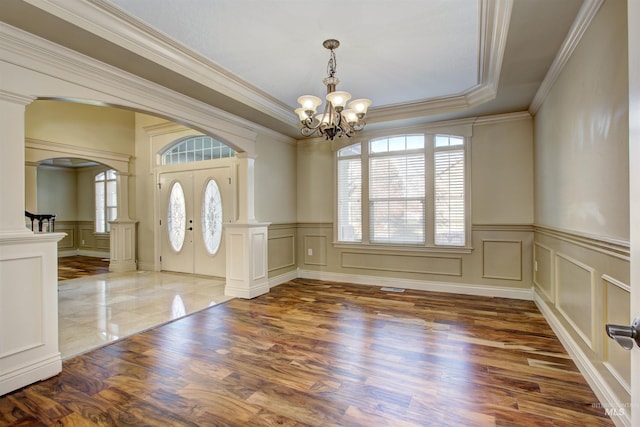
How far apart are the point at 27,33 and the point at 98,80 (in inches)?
20.3

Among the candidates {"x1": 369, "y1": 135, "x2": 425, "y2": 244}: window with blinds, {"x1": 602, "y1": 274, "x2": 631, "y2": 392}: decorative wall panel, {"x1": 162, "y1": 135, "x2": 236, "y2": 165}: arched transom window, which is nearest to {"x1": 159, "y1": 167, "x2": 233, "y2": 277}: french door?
{"x1": 162, "y1": 135, "x2": 236, "y2": 165}: arched transom window

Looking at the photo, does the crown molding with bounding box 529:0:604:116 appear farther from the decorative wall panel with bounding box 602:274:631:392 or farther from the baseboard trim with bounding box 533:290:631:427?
the baseboard trim with bounding box 533:290:631:427

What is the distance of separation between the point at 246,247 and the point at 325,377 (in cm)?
248

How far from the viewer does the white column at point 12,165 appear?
2.11 meters

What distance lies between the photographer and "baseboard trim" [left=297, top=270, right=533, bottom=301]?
4312mm

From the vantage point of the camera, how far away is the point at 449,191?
4.63 metres

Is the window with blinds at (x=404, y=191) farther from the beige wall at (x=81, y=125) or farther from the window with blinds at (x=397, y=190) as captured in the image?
the beige wall at (x=81, y=125)

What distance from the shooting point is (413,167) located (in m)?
4.84

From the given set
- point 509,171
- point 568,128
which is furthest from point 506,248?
point 568,128

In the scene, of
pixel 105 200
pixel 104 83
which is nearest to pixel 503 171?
pixel 104 83

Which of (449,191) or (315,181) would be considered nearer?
(449,191)

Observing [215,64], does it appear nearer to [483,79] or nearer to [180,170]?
[483,79]

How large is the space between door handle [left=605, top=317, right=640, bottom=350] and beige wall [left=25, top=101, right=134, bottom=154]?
7543 mm

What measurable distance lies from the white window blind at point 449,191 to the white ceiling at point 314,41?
86 centimetres
